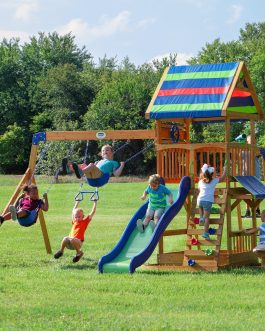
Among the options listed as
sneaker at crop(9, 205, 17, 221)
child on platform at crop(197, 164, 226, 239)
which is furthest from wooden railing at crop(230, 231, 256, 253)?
sneaker at crop(9, 205, 17, 221)

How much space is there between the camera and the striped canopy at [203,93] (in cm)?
1527

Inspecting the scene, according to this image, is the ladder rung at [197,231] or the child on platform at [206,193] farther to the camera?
the child on platform at [206,193]

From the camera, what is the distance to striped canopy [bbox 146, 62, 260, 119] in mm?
15273

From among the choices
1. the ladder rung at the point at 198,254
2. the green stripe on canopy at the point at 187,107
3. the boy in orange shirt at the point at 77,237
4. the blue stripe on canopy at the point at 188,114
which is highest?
the green stripe on canopy at the point at 187,107

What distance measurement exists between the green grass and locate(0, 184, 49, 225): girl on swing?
0.96 metres

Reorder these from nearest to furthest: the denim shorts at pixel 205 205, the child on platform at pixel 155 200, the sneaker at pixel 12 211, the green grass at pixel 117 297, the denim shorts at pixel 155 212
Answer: the green grass at pixel 117 297
the denim shorts at pixel 205 205
the child on platform at pixel 155 200
the denim shorts at pixel 155 212
the sneaker at pixel 12 211

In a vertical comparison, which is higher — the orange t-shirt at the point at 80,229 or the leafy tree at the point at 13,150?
the leafy tree at the point at 13,150

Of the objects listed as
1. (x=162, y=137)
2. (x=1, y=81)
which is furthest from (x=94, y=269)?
(x=1, y=81)

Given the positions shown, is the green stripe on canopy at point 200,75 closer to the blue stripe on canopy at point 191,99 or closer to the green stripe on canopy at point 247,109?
the blue stripe on canopy at point 191,99

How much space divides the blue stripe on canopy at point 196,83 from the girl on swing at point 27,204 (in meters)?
3.27

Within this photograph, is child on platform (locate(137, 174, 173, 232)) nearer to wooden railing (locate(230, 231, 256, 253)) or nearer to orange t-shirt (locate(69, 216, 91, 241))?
orange t-shirt (locate(69, 216, 91, 241))

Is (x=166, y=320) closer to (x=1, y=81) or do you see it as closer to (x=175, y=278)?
(x=175, y=278)

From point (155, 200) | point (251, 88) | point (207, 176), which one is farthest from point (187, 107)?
point (155, 200)

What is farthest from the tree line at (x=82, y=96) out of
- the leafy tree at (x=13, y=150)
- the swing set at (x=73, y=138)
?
the swing set at (x=73, y=138)
